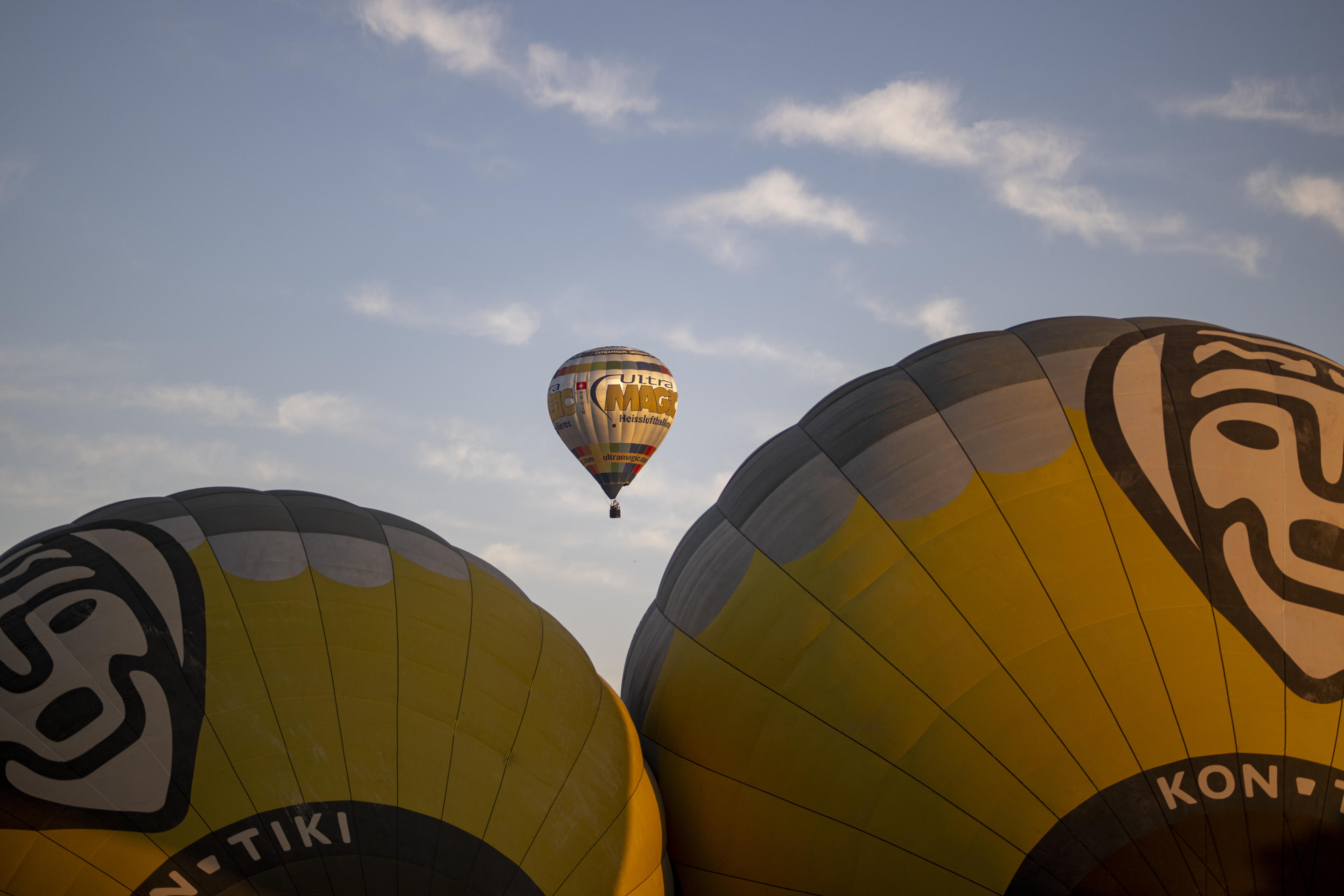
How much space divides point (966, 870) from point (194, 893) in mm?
3657

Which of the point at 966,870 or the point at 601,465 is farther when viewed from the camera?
the point at 601,465

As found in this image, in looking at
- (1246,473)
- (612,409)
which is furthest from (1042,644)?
(612,409)

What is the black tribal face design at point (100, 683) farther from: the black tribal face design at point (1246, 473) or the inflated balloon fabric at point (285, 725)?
the black tribal face design at point (1246, 473)

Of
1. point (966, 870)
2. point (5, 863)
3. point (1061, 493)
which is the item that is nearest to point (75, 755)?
point (5, 863)

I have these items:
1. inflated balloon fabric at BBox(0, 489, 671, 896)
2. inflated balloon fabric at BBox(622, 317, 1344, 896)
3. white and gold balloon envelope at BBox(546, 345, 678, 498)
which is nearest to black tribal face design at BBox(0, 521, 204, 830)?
inflated balloon fabric at BBox(0, 489, 671, 896)

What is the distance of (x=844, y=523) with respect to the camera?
6074 millimetres

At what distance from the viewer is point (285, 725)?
4793 millimetres

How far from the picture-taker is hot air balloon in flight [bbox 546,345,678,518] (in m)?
26.0

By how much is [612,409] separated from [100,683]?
70.4ft

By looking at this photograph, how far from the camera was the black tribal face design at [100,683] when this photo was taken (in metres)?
4.45

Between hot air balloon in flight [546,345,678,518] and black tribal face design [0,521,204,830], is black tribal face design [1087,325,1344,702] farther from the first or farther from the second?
hot air balloon in flight [546,345,678,518]

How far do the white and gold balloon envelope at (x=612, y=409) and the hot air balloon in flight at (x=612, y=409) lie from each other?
1 centimetres

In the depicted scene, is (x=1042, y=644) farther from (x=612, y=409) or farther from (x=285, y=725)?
(x=612, y=409)

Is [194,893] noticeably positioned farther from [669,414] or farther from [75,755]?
[669,414]
